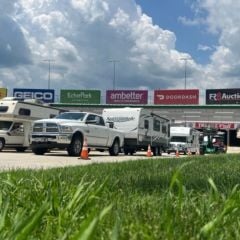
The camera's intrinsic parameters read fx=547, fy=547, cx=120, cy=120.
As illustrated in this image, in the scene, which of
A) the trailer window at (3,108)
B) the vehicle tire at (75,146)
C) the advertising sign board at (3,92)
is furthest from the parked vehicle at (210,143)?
the advertising sign board at (3,92)

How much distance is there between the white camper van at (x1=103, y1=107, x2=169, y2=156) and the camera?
3191cm

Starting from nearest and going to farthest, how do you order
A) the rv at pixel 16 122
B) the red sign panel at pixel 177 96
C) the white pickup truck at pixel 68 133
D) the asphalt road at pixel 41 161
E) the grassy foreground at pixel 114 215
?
the grassy foreground at pixel 114 215
the asphalt road at pixel 41 161
the white pickup truck at pixel 68 133
the rv at pixel 16 122
the red sign panel at pixel 177 96

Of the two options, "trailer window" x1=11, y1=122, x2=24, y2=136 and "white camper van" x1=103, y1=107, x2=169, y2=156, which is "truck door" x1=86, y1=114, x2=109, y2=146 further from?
"trailer window" x1=11, y1=122, x2=24, y2=136

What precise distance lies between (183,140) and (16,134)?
20.8 meters

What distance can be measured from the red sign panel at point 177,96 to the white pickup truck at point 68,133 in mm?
59661

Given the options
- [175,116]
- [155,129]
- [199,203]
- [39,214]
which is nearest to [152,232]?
[39,214]

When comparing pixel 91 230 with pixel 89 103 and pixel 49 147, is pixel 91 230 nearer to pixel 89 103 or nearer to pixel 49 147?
pixel 49 147

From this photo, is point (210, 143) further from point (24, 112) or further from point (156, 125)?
point (24, 112)

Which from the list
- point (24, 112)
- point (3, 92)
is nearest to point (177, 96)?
point (3, 92)

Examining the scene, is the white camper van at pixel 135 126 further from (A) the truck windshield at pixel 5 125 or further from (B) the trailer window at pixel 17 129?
(A) the truck windshield at pixel 5 125

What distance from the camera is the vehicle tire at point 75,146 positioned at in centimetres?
2367

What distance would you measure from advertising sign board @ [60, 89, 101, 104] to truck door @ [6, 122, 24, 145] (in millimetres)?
57204

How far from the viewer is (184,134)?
4800cm

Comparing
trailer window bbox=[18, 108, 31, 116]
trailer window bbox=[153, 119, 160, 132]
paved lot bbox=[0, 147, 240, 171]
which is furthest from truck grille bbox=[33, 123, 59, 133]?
trailer window bbox=[153, 119, 160, 132]
